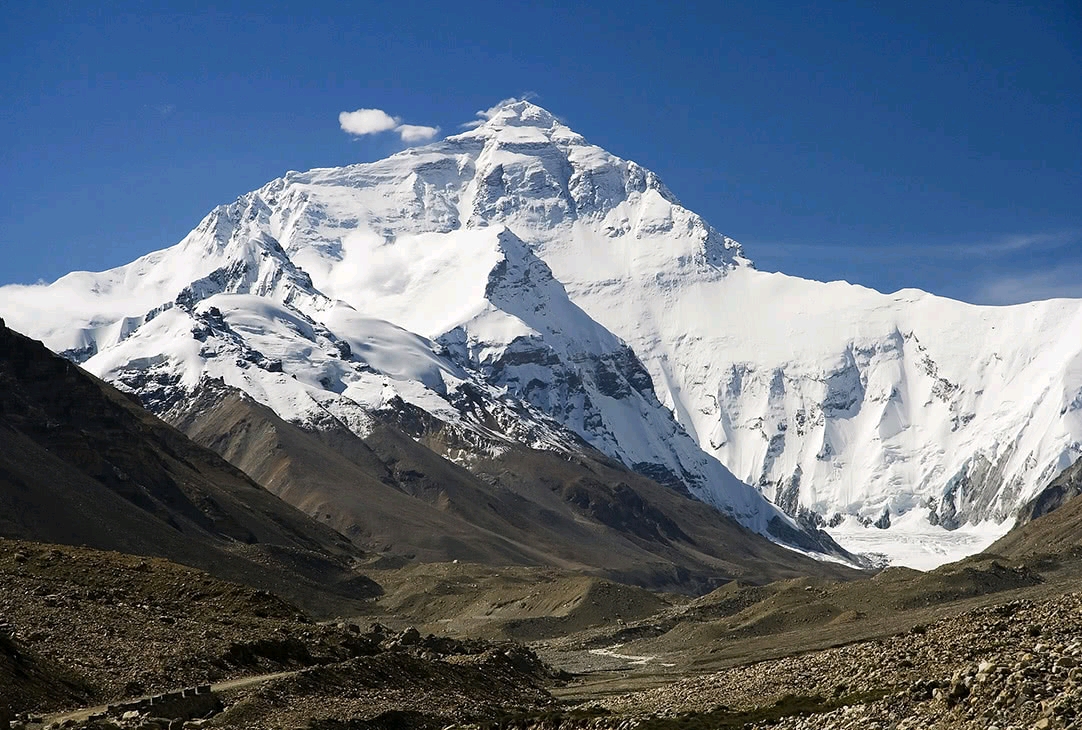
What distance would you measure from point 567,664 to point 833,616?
28.1 metres

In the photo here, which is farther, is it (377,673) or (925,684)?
(377,673)

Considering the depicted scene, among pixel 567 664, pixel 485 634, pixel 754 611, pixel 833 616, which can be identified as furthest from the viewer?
pixel 485 634

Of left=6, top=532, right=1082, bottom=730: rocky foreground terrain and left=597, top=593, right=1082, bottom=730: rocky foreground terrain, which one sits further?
left=6, top=532, right=1082, bottom=730: rocky foreground terrain

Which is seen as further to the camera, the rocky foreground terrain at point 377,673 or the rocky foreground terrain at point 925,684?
the rocky foreground terrain at point 377,673

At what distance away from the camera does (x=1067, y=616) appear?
52.9 metres

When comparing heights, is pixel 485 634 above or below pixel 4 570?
below

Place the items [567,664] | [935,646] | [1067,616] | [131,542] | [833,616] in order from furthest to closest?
1. [131,542]
2. [833,616]
3. [567,664]
4. [935,646]
5. [1067,616]

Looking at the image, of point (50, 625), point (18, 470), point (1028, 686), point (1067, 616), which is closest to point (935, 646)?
point (1067, 616)

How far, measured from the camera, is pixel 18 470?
619 ft

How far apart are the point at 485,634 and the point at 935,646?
107484 millimetres

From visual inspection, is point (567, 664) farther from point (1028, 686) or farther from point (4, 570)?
point (1028, 686)

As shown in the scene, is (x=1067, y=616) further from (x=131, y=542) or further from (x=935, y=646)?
(x=131, y=542)

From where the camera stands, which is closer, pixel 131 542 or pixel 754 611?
pixel 754 611

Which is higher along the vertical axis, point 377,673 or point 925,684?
point 925,684
